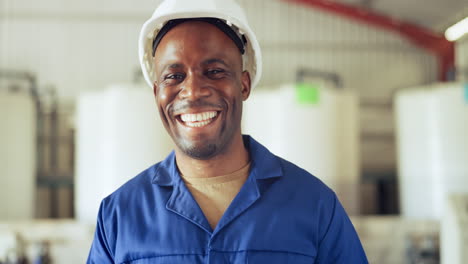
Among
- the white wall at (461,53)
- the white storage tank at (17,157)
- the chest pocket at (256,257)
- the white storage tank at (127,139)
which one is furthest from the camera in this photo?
the white wall at (461,53)

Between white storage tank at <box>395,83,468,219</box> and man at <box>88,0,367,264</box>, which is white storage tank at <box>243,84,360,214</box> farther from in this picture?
man at <box>88,0,367,264</box>

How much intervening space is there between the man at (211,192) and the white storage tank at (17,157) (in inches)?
93.6

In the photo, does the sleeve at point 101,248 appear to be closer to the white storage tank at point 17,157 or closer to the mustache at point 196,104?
the mustache at point 196,104

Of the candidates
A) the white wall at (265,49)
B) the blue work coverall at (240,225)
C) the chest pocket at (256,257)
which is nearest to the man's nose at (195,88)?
the blue work coverall at (240,225)

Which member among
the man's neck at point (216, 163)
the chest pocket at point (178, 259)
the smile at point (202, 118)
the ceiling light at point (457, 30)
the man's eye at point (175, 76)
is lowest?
the chest pocket at point (178, 259)

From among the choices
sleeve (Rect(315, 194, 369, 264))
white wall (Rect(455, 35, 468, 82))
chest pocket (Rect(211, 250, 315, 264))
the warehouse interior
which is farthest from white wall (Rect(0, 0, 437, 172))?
chest pocket (Rect(211, 250, 315, 264))

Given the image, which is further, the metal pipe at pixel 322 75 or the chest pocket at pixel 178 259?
the metal pipe at pixel 322 75

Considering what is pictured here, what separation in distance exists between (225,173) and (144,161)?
162cm

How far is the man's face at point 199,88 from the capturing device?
111 centimetres

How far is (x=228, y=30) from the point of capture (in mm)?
1161

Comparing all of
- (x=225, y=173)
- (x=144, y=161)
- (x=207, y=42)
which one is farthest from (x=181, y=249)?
(x=144, y=161)

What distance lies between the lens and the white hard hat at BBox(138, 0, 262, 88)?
1.13m

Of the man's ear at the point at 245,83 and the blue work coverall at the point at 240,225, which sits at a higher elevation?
the man's ear at the point at 245,83

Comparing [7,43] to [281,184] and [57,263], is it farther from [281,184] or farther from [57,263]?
[281,184]
